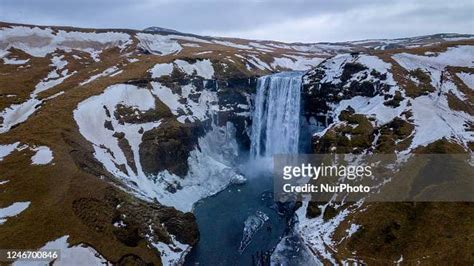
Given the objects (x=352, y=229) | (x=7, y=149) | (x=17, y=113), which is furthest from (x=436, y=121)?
(x=17, y=113)

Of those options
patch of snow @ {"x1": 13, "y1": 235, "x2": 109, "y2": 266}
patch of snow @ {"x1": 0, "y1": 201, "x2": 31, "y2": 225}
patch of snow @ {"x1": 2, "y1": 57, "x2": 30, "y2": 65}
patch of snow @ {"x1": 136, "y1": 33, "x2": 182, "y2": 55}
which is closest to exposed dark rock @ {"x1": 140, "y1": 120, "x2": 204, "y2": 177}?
patch of snow @ {"x1": 0, "y1": 201, "x2": 31, "y2": 225}

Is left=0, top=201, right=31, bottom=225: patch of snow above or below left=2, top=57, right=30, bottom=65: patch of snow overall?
below

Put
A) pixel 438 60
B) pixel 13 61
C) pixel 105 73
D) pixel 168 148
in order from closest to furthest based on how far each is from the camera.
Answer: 1. pixel 168 148
2. pixel 438 60
3. pixel 105 73
4. pixel 13 61

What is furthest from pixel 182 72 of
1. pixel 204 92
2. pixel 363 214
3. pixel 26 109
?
pixel 363 214

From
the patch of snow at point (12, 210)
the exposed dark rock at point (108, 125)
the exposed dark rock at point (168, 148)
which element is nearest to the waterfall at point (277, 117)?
the exposed dark rock at point (168, 148)

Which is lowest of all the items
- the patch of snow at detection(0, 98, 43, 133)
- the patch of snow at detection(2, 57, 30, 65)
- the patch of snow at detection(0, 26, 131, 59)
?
the patch of snow at detection(0, 98, 43, 133)

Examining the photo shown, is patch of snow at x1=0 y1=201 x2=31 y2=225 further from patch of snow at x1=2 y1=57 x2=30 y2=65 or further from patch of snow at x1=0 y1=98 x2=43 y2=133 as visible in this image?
patch of snow at x1=2 y1=57 x2=30 y2=65

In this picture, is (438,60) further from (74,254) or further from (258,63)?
(74,254)
